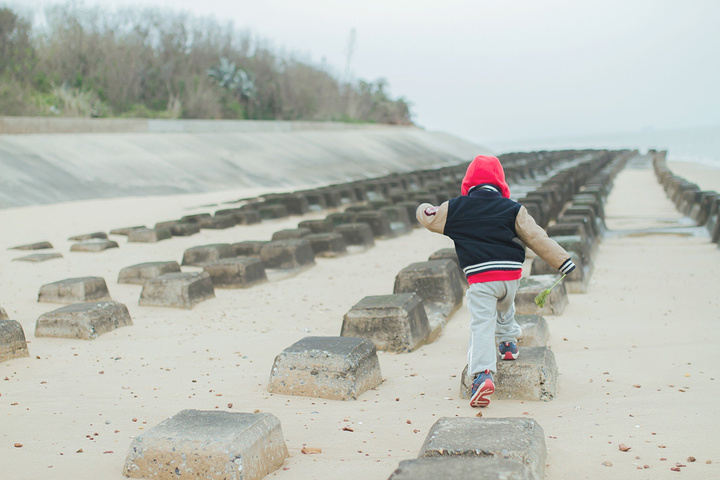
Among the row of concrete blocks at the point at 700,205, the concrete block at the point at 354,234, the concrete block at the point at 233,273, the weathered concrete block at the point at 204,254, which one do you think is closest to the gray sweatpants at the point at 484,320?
the concrete block at the point at 233,273

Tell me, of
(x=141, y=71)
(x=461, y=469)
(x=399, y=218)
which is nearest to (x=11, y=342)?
(x=461, y=469)

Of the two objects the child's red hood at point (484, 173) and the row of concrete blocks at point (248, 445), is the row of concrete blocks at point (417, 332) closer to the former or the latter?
the row of concrete blocks at point (248, 445)

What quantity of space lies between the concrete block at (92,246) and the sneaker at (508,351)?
6.76m

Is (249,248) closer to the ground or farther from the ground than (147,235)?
farther from the ground

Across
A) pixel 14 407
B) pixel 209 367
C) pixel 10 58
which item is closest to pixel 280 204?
pixel 209 367

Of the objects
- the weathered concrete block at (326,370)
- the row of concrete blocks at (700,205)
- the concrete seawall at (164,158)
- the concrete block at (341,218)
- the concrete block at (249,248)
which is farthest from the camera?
the concrete seawall at (164,158)

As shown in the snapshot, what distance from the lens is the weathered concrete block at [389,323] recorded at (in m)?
5.11

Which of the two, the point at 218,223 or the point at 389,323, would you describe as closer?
the point at 389,323

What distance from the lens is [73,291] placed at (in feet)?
21.7

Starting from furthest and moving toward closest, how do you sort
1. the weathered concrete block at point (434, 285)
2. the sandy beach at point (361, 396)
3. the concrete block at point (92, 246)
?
the concrete block at point (92, 246) → the weathered concrete block at point (434, 285) → the sandy beach at point (361, 396)

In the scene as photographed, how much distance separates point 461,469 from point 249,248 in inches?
264

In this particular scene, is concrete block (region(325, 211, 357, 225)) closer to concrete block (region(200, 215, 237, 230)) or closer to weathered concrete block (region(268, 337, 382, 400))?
concrete block (region(200, 215, 237, 230))

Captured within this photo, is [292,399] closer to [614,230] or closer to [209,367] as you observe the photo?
[209,367]

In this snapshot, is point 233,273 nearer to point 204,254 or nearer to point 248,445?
point 204,254
